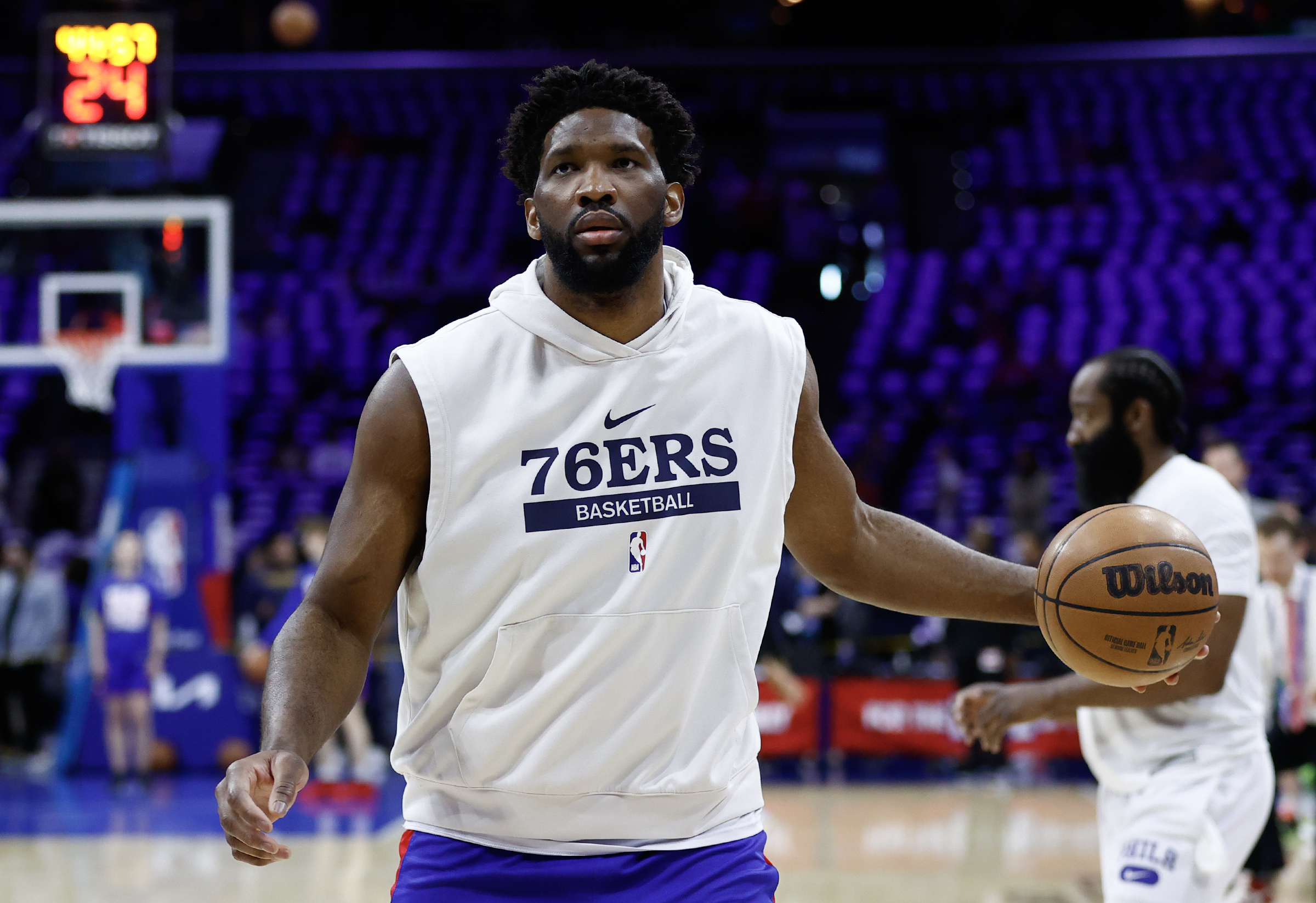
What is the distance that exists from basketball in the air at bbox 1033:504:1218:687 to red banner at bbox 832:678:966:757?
7.64 m

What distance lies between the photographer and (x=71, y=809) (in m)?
8.59

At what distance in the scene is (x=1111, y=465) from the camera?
3639 mm

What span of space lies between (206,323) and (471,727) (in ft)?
26.9

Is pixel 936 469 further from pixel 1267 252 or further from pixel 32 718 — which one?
pixel 32 718

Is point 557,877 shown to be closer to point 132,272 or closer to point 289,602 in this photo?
point 289,602

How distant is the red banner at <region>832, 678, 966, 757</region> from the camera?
10125 mm

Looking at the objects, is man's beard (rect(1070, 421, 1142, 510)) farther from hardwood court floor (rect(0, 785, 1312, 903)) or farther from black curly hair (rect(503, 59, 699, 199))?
hardwood court floor (rect(0, 785, 1312, 903))

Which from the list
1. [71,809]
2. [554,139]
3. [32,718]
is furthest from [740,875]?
[32,718]

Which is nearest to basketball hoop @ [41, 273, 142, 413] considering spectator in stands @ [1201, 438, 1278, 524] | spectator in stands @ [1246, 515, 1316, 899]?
spectator in stands @ [1201, 438, 1278, 524]

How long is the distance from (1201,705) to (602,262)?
1.98 metres

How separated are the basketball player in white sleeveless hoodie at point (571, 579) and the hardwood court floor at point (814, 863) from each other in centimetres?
421

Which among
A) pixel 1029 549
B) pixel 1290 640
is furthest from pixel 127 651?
pixel 1290 640

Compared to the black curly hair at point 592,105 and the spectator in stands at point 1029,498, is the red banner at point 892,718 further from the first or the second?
the black curly hair at point 592,105

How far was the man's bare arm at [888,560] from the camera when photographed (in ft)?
8.32
